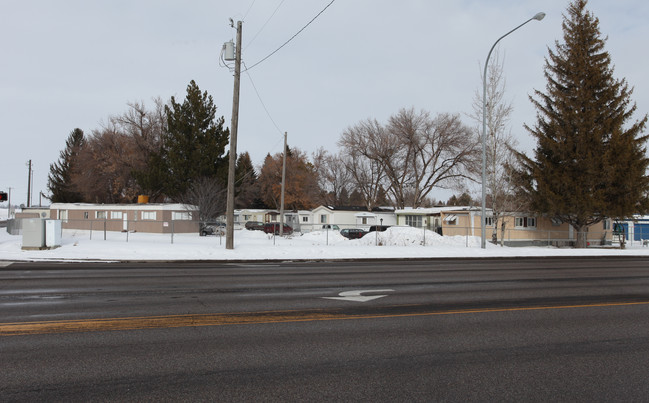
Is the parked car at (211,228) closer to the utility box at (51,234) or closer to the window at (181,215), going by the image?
the window at (181,215)

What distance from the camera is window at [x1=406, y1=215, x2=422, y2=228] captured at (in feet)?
175

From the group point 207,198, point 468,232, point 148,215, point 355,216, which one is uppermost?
point 207,198

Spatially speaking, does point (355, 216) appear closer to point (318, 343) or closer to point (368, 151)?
point (368, 151)

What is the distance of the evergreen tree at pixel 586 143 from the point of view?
34.2m

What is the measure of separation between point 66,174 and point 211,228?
143ft

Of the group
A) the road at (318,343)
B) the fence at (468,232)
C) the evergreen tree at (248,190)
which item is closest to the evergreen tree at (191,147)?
the fence at (468,232)

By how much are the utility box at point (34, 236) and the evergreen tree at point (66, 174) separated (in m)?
59.2

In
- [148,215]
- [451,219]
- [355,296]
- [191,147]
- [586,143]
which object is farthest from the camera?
[191,147]

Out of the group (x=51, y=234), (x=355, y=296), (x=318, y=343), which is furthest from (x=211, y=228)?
(x=318, y=343)

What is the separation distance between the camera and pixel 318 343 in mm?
5965

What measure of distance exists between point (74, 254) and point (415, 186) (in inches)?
2023

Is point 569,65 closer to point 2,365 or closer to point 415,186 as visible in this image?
point 415,186

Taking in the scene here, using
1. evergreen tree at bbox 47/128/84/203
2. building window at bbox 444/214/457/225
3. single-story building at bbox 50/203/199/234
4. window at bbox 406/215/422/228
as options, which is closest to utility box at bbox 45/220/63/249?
single-story building at bbox 50/203/199/234

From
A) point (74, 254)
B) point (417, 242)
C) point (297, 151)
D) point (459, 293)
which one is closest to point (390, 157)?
point (297, 151)
